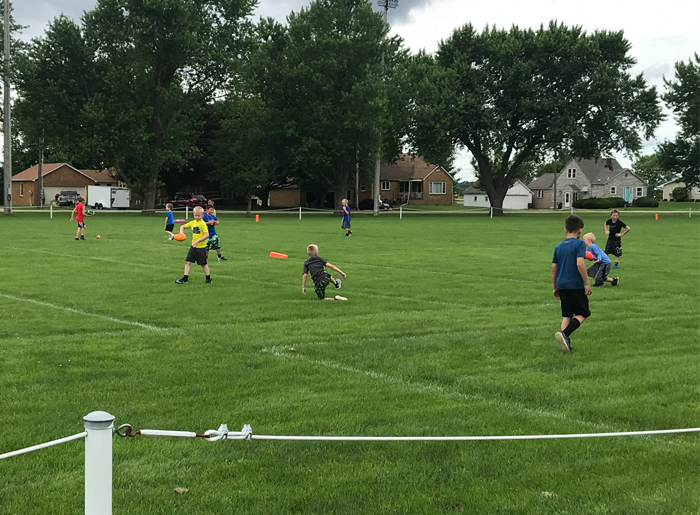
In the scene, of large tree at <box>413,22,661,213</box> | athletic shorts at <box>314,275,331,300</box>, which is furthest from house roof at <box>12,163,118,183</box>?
athletic shorts at <box>314,275,331,300</box>

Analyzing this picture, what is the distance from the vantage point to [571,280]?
8.86 metres

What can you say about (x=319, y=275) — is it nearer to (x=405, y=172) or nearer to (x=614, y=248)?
(x=614, y=248)

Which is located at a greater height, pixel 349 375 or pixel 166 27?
pixel 166 27

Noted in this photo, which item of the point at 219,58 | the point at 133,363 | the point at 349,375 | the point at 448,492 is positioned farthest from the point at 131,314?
the point at 219,58

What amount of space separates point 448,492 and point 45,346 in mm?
6032

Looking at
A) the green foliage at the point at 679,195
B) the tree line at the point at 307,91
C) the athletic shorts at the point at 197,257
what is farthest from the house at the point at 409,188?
the athletic shorts at the point at 197,257

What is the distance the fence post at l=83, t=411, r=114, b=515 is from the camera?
3.01 metres

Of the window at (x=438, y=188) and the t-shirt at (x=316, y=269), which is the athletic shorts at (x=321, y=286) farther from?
the window at (x=438, y=188)

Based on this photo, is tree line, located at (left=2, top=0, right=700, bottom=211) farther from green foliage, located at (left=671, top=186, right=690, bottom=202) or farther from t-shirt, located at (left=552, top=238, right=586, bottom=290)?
green foliage, located at (left=671, top=186, right=690, bottom=202)

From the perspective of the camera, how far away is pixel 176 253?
2250 cm

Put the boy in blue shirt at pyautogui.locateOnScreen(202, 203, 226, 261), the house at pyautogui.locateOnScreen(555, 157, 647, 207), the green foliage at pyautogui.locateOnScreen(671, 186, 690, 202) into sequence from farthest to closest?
the house at pyautogui.locateOnScreen(555, 157, 647, 207) → the green foliage at pyautogui.locateOnScreen(671, 186, 690, 202) → the boy in blue shirt at pyautogui.locateOnScreen(202, 203, 226, 261)

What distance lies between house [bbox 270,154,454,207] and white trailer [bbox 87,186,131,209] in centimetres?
1729

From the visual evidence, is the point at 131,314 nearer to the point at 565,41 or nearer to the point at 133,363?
the point at 133,363

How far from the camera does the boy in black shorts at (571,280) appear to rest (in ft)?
28.8
